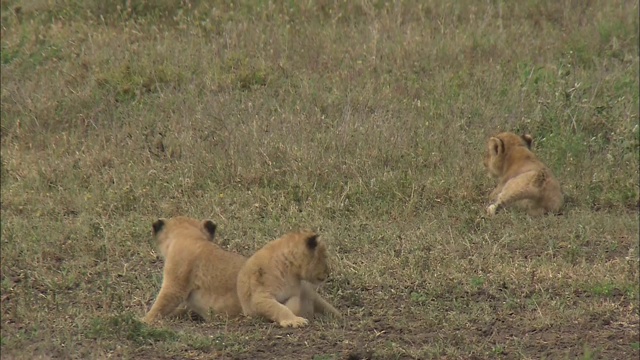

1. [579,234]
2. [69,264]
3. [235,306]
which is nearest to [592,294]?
[579,234]

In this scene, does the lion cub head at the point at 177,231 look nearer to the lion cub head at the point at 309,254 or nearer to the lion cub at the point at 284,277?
the lion cub at the point at 284,277

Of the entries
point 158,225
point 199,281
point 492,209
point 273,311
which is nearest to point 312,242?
point 273,311

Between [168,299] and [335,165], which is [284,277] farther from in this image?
[335,165]

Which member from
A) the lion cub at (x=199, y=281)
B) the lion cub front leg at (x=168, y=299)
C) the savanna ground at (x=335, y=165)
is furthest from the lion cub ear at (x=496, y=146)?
the lion cub front leg at (x=168, y=299)

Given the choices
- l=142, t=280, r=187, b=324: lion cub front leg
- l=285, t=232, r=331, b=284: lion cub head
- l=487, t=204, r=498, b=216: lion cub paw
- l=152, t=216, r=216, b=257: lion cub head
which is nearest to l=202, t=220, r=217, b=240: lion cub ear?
l=152, t=216, r=216, b=257: lion cub head

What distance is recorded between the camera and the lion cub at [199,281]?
7.32 metres

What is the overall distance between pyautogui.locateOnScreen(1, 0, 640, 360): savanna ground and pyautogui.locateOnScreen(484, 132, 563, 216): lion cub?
188mm

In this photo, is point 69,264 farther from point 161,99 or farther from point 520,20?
point 520,20

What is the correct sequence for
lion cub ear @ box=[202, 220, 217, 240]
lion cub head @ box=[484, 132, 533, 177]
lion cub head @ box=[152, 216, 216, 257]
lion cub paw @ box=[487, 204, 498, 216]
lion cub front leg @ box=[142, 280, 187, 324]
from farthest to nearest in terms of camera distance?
lion cub head @ box=[484, 132, 533, 177] → lion cub paw @ box=[487, 204, 498, 216] → lion cub ear @ box=[202, 220, 217, 240] → lion cub head @ box=[152, 216, 216, 257] → lion cub front leg @ box=[142, 280, 187, 324]

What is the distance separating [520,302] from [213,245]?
6.68 ft

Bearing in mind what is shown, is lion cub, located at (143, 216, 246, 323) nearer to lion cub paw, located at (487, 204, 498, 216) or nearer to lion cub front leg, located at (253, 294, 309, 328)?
lion cub front leg, located at (253, 294, 309, 328)

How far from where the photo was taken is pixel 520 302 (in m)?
7.74

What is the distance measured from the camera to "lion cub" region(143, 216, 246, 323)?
7.32 m

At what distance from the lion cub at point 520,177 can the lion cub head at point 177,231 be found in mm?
2687
